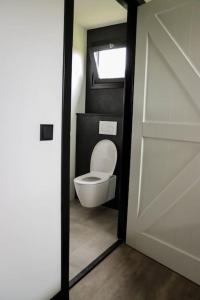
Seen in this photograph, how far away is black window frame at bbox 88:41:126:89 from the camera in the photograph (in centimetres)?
283

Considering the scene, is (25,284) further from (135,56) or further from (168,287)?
(135,56)

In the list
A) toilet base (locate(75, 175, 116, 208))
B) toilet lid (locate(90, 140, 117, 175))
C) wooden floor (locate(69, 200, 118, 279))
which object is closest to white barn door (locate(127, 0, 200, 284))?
wooden floor (locate(69, 200, 118, 279))

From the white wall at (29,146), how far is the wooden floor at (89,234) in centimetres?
57

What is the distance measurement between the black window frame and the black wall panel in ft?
1.35

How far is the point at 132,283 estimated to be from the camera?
1686 millimetres

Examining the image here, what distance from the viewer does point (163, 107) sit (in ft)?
5.96

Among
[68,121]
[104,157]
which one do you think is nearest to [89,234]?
[104,157]

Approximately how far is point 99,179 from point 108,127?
0.69 meters

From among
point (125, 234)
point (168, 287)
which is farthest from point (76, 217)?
point (168, 287)

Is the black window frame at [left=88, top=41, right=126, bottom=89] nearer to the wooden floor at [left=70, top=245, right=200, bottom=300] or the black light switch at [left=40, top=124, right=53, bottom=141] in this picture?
the black light switch at [left=40, top=124, right=53, bottom=141]

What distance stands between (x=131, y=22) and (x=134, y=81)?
1.63 ft

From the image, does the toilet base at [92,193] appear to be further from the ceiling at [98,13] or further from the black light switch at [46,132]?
→ the ceiling at [98,13]

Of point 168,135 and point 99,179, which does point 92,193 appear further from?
point 168,135

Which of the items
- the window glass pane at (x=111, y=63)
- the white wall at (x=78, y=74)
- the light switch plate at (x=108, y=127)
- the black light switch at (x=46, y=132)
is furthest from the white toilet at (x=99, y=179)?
the black light switch at (x=46, y=132)
